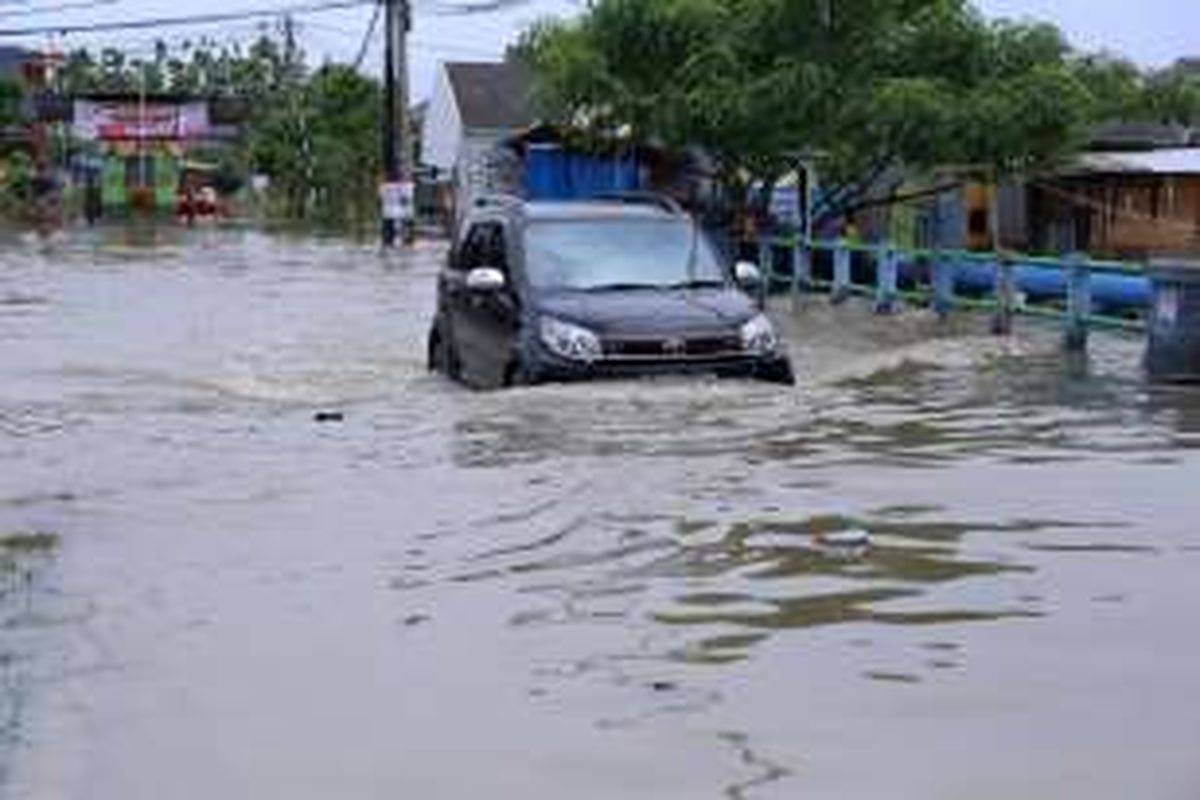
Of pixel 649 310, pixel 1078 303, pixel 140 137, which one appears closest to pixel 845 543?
pixel 649 310

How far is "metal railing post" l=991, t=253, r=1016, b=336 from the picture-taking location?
22797 millimetres

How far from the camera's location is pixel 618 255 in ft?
57.4

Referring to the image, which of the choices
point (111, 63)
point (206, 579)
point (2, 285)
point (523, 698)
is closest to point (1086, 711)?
point (523, 698)

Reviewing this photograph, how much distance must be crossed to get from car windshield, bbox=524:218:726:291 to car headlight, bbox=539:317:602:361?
0.60 meters

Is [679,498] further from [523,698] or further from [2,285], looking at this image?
[2,285]

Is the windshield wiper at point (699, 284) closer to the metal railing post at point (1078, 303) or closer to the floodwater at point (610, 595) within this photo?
the floodwater at point (610, 595)

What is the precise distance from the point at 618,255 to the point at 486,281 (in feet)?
3.23

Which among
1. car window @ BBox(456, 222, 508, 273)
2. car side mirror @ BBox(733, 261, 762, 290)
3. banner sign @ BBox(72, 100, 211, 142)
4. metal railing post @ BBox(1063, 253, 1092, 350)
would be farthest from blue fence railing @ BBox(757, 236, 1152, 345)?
banner sign @ BBox(72, 100, 211, 142)

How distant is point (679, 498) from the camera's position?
11625 mm

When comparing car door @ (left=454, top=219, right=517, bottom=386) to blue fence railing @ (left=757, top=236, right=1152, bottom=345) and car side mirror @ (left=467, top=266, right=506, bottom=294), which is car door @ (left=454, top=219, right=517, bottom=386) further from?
blue fence railing @ (left=757, top=236, right=1152, bottom=345)

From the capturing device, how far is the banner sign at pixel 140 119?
86.5 meters

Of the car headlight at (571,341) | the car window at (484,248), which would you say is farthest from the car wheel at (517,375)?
the car window at (484,248)

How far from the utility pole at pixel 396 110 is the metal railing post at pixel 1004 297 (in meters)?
31.4

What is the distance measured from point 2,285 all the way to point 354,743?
29518 millimetres
